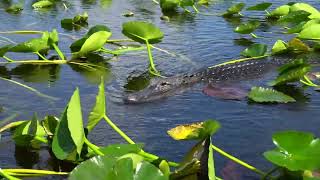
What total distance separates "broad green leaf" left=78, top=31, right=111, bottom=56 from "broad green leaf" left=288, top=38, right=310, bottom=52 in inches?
54.8

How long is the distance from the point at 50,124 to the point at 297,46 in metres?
2.39

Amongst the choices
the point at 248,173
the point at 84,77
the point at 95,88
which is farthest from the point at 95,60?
the point at 248,173

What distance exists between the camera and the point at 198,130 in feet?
5.92

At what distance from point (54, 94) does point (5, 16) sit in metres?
3.00

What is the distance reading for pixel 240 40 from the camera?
4.47 meters

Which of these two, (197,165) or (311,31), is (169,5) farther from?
(197,165)

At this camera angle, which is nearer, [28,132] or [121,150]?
[121,150]

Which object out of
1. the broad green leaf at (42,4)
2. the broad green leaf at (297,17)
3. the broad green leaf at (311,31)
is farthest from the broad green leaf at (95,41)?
the broad green leaf at (42,4)

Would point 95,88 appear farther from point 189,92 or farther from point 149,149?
point 149,149

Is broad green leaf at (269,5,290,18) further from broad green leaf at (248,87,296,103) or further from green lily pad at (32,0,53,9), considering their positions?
green lily pad at (32,0,53,9)

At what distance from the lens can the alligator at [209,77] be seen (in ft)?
9.97

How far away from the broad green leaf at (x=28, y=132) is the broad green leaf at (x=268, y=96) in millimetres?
1241

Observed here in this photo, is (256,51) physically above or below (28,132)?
below

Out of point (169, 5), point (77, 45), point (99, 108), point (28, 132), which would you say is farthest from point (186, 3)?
point (99, 108)
